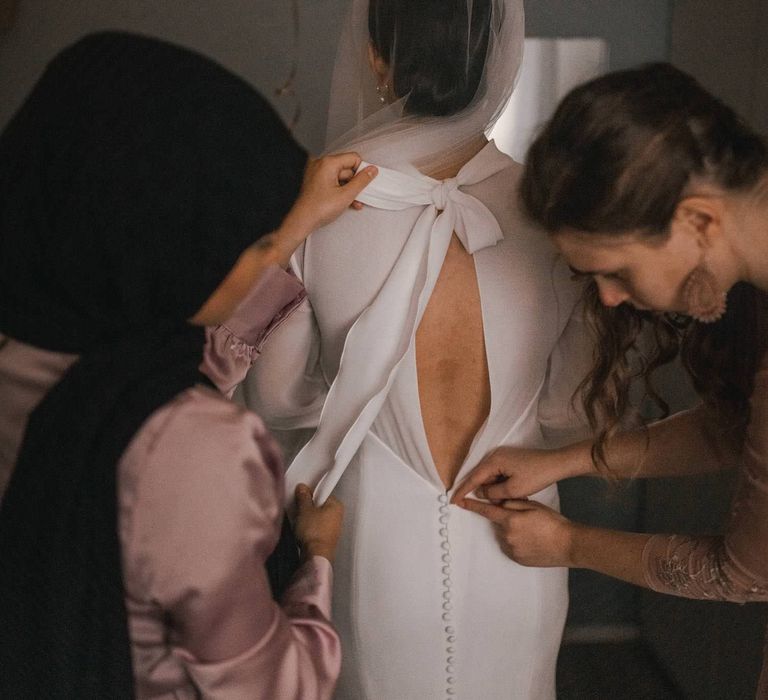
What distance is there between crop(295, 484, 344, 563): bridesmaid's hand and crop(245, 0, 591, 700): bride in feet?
0.09

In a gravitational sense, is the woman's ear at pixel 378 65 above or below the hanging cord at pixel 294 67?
above

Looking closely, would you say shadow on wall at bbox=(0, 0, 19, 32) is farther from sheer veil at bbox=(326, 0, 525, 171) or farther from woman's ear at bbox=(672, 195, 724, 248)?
woman's ear at bbox=(672, 195, 724, 248)

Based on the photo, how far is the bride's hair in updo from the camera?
0.87 metres

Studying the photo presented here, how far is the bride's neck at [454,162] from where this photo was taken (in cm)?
92

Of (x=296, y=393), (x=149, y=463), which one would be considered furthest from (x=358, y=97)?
(x=149, y=463)

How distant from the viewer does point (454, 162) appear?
36.4 inches

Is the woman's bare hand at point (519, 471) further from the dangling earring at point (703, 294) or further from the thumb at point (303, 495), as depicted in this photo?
the dangling earring at point (703, 294)

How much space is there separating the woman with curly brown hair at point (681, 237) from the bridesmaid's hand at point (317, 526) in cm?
28

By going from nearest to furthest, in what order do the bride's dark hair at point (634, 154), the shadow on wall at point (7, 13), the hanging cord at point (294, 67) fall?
the bride's dark hair at point (634, 154) < the shadow on wall at point (7, 13) < the hanging cord at point (294, 67)

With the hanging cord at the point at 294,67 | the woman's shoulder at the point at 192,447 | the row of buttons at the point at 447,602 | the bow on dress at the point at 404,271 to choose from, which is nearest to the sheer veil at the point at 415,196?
the bow on dress at the point at 404,271

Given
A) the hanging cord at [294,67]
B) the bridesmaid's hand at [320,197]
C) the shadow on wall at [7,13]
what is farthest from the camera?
the hanging cord at [294,67]

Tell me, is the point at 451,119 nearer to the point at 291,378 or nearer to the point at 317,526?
the point at 291,378

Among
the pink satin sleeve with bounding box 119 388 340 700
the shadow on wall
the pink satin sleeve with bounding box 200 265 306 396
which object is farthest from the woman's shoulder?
the shadow on wall

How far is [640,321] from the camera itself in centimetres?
92
